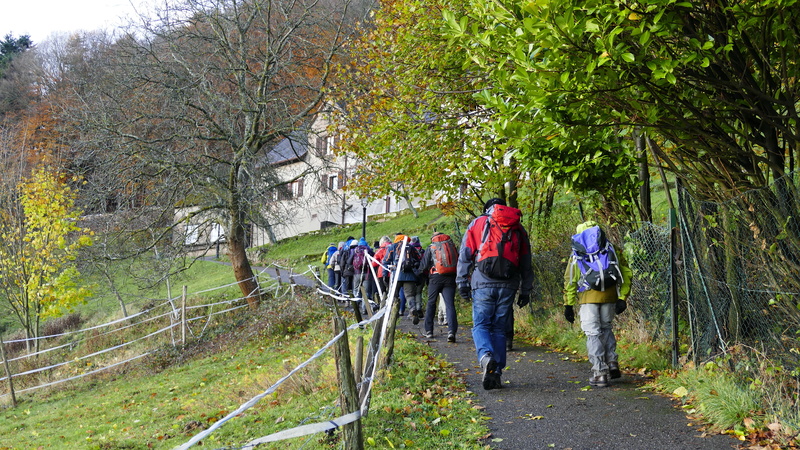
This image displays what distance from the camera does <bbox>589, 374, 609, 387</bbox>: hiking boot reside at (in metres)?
6.96

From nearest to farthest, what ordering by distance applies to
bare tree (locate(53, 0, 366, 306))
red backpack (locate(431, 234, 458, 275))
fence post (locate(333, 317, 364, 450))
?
fence post (locate(333, 317, 364, 450))
red backpack (locate(431, 234, 458, 275))
bare tree (locate(53, 0, 366, 306))

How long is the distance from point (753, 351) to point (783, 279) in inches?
31.1

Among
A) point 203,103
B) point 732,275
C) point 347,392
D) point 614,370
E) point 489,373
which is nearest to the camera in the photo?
point 347,392

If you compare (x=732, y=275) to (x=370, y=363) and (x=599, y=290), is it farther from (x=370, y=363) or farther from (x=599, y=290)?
(x=370, y=363)

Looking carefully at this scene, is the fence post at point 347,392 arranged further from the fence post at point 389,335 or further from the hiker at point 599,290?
the hiker at point 599,290

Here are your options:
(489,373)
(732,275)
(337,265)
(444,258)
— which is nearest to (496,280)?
(489,373)

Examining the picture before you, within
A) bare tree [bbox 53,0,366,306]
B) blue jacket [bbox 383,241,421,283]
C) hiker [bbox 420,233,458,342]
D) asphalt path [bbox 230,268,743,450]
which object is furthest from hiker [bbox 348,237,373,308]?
asphalt path [bbox 230,268,743,450]

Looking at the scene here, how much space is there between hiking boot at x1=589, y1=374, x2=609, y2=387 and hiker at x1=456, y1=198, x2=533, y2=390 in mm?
952

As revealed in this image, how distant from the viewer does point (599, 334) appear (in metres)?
7.07

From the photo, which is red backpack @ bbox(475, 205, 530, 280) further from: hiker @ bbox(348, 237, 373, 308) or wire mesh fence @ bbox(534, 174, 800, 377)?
hiker @ bbox(348, 237, 373, 308)

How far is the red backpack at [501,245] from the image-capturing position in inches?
274

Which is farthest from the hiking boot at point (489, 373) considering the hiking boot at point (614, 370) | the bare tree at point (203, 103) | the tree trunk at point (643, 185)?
the bare tree at point (203, 103)

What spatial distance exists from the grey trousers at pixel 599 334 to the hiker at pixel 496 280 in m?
0.70

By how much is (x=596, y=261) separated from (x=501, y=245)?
1038 millimetres
